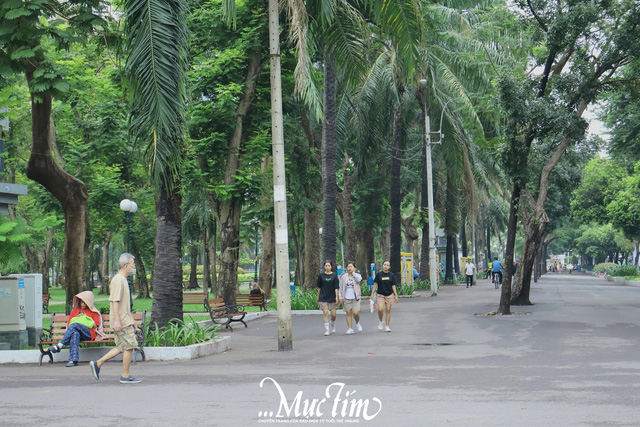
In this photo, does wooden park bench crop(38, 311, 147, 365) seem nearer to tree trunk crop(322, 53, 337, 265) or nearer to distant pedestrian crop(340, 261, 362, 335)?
distant pedestrian crop(340, 261, 362, 335)

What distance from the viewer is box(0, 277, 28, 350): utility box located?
597 inches

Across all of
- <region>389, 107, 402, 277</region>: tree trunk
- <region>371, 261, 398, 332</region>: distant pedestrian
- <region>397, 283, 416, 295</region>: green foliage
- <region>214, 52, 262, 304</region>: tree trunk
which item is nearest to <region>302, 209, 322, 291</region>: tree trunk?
<region>389, 107, 402, 277</region>: tree trunk

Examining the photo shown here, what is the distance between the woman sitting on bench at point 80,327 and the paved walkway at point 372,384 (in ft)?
1.14

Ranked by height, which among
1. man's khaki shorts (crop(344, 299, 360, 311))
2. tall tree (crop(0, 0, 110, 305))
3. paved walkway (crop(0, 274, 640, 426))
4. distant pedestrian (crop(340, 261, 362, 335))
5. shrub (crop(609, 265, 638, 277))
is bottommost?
paved walkway (crop(0, 274, 640, 426))

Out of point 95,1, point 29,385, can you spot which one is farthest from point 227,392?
point 95,1

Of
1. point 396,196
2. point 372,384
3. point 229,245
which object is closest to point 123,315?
point 372,384

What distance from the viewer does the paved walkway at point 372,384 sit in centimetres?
791

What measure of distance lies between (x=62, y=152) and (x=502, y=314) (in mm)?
18763

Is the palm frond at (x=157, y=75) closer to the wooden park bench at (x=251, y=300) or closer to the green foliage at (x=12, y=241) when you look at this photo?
the green foliage at (x=12, y=241)

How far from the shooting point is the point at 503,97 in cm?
2317

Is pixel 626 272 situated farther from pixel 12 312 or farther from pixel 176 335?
pixel 12 312

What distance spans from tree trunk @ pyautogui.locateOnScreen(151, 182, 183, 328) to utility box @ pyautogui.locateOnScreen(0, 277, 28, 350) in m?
2.53

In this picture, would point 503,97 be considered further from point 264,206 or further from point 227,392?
point 227,392

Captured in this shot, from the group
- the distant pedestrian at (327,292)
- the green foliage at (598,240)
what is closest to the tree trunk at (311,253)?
the distant pedestrian at (327,292)
